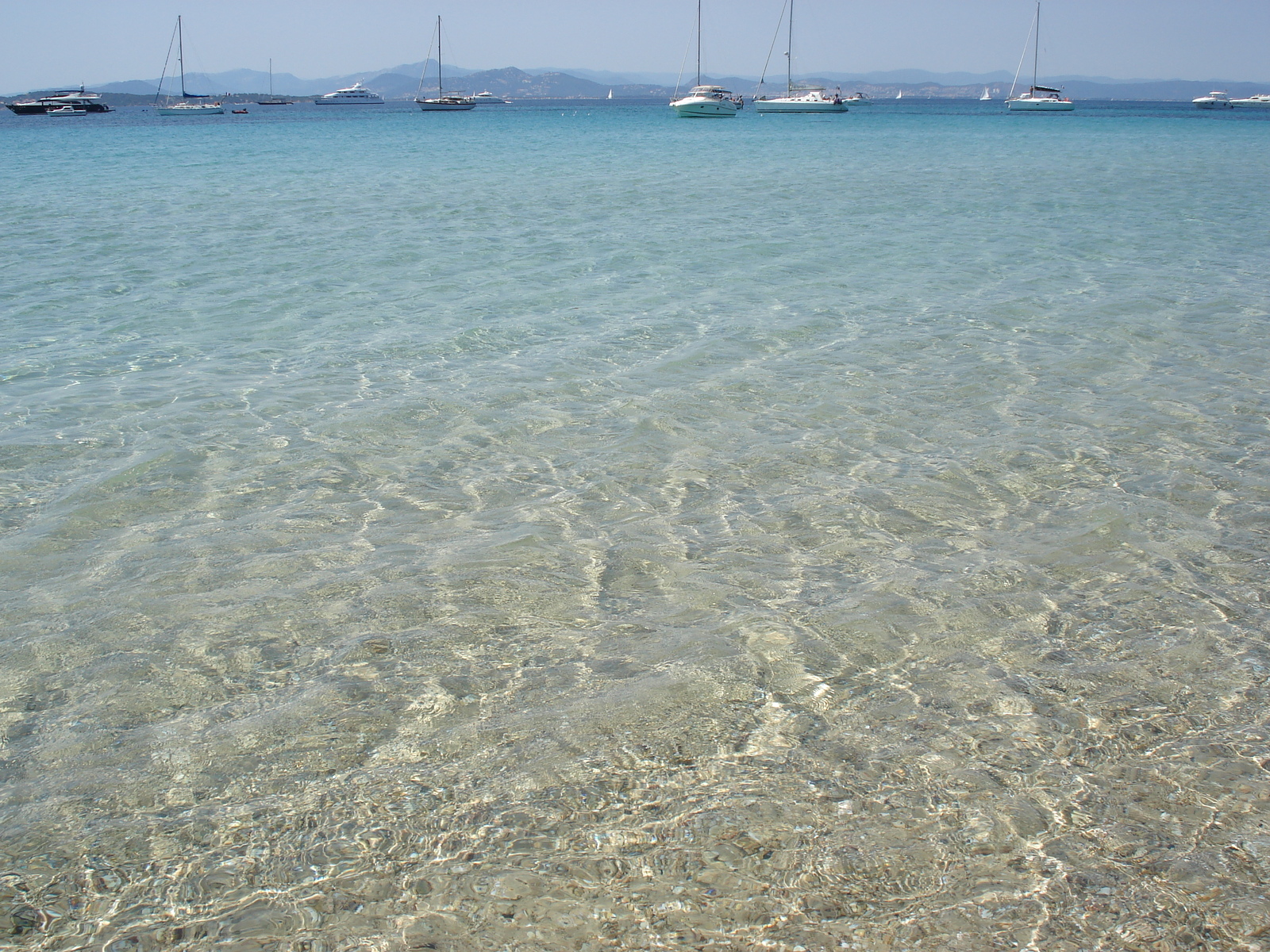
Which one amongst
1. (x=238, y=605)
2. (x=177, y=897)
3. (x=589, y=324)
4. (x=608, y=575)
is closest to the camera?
(x=177, y=897)

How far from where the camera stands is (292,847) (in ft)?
9.17

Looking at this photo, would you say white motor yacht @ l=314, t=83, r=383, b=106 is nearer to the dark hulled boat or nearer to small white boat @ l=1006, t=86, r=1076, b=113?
the dark hulled boat

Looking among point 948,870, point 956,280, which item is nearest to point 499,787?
point 948,870

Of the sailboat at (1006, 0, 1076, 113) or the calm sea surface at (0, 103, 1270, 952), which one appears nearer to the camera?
the calm sea surface at (0, 103, 1270, 952)

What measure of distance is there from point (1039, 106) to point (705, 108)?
44158 millimetres

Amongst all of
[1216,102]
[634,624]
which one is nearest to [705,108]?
[634,624]

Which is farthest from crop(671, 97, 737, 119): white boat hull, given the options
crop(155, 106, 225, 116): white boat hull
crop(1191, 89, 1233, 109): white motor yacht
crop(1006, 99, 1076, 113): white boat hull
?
crop(1191, 89, 1233, 109): white motor yacht

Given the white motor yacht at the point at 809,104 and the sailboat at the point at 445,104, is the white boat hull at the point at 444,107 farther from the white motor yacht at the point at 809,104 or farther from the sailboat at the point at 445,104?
A: the white motor yacht at the point at 809,104

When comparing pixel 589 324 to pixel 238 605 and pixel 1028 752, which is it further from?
pixel 1028 752

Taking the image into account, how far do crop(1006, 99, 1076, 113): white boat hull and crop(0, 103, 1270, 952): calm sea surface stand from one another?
334 ft

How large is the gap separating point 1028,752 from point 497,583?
2.41 m

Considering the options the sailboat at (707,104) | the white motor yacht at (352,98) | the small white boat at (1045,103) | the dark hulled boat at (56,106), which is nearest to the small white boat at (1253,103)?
the small white boat at (1045,103)

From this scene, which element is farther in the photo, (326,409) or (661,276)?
(661,276)

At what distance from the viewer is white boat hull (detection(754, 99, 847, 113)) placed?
85.7 meters
